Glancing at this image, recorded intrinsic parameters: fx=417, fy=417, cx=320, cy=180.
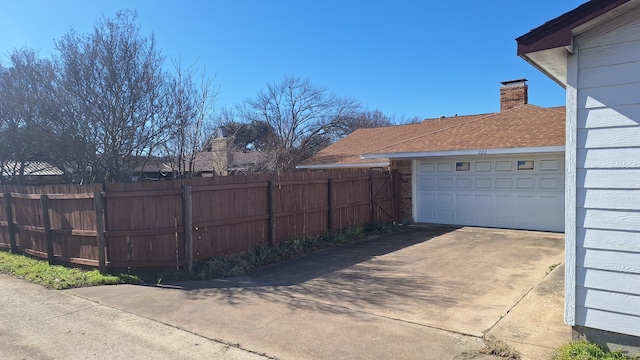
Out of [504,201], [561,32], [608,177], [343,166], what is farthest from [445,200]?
[561,32]

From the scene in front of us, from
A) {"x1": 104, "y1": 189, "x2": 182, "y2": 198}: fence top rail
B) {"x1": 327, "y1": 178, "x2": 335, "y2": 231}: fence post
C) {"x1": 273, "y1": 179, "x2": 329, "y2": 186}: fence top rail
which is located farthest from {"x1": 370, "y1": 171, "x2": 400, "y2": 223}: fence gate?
{"x1": 104, "y1": 189, "x2": 182, "y2": 198}: fence top rail

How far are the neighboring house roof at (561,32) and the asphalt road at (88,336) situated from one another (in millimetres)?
4082

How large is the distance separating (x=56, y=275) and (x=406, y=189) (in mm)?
10296

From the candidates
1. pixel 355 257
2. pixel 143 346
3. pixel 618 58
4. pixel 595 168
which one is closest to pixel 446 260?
pixel 355 257

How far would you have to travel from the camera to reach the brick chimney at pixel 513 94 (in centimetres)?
1625

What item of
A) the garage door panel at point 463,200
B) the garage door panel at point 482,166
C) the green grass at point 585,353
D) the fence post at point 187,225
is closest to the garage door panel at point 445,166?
the garage door panel at point 482,166

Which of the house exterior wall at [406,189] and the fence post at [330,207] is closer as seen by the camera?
the fence post at [330,207]

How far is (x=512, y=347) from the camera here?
4.17 metres

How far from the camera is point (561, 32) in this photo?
12.7 feet

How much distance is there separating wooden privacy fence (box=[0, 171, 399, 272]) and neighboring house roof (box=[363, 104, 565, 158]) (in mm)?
4410

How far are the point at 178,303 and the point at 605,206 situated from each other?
532 cm

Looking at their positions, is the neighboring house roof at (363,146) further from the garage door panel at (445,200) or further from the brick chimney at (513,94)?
the garage door panel at (445,200)

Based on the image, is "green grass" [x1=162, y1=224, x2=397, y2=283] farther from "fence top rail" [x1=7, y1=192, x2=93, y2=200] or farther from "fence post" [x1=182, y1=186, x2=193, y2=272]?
"fence top rail" [x1=7, y1=192, x2=93, y2=200]

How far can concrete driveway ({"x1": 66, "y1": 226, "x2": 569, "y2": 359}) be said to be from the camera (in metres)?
4.40
